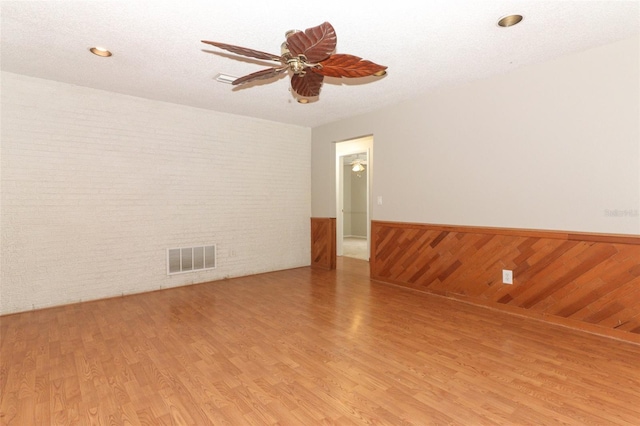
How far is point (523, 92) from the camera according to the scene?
338 centimetres

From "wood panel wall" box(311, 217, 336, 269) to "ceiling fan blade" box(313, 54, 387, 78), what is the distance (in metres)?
3.64

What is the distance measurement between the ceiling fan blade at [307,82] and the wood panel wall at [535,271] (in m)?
2.47

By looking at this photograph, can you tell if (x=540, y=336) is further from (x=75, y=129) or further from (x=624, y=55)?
(x=75, y=129)

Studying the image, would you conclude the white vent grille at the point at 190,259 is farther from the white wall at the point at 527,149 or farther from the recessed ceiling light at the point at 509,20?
the recessed ceiling light at the point at 509,20

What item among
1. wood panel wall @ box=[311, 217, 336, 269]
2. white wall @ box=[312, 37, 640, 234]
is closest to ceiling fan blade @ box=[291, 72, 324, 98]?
white wall @ box=[312, 37, 640, 234]

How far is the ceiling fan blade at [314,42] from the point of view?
1834 millimetres

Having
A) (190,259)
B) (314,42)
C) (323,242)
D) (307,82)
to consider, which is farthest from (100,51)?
(323,242)

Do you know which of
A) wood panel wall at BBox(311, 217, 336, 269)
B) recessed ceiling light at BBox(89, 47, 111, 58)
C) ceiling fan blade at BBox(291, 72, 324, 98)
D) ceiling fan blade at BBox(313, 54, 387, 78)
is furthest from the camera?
wood panel wall at BBox(311, 217, 336, 269)

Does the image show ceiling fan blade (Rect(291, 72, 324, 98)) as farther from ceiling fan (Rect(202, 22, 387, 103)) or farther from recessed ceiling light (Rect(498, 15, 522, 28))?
recessed ceiling light (Rect(498, 15, 522, 28))

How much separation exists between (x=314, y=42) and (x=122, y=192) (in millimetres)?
3535

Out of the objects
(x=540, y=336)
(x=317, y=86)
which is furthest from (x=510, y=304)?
(x=317, y=86)

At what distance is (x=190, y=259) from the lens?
4793 millimetres

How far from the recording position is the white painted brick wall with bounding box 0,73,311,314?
3.56 m

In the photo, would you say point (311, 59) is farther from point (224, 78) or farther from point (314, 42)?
point (224, 78)
